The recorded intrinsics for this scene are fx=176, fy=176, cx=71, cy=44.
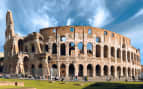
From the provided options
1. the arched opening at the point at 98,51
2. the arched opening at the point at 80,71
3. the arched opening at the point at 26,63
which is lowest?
the arched opening at the point at 80,71

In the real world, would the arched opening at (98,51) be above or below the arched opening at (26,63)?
above

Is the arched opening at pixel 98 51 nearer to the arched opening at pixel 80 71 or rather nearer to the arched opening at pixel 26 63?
the arched opening at pixel 80 71

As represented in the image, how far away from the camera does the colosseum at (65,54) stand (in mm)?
42406

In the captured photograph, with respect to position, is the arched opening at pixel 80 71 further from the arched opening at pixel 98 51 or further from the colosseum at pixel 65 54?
the arched opening at pixel 98 51

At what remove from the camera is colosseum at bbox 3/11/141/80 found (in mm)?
42406

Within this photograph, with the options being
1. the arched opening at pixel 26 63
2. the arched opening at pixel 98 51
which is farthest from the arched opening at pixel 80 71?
the arched opening at pixel 26 63

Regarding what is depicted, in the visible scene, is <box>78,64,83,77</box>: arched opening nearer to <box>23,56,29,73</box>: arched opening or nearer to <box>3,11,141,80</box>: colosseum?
<box>3,11,141,80</box>: colosseum

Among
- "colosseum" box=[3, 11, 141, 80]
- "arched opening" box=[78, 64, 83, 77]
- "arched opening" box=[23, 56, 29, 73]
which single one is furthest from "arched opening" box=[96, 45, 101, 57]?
"arched opening" box=[23, 56, 29, 73]

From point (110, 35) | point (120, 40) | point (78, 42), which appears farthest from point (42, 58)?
point (120, 40)

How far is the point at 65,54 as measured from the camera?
43.7 metres

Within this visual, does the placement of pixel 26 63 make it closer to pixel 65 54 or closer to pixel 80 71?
pixel 65 54

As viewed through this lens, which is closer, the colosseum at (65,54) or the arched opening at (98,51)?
the colosseum at (65,54)

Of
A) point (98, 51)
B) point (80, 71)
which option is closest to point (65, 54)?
point (80, 71)

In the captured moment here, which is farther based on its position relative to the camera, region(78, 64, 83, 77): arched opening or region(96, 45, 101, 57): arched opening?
region(96, 45, 101, 57): arched opening
